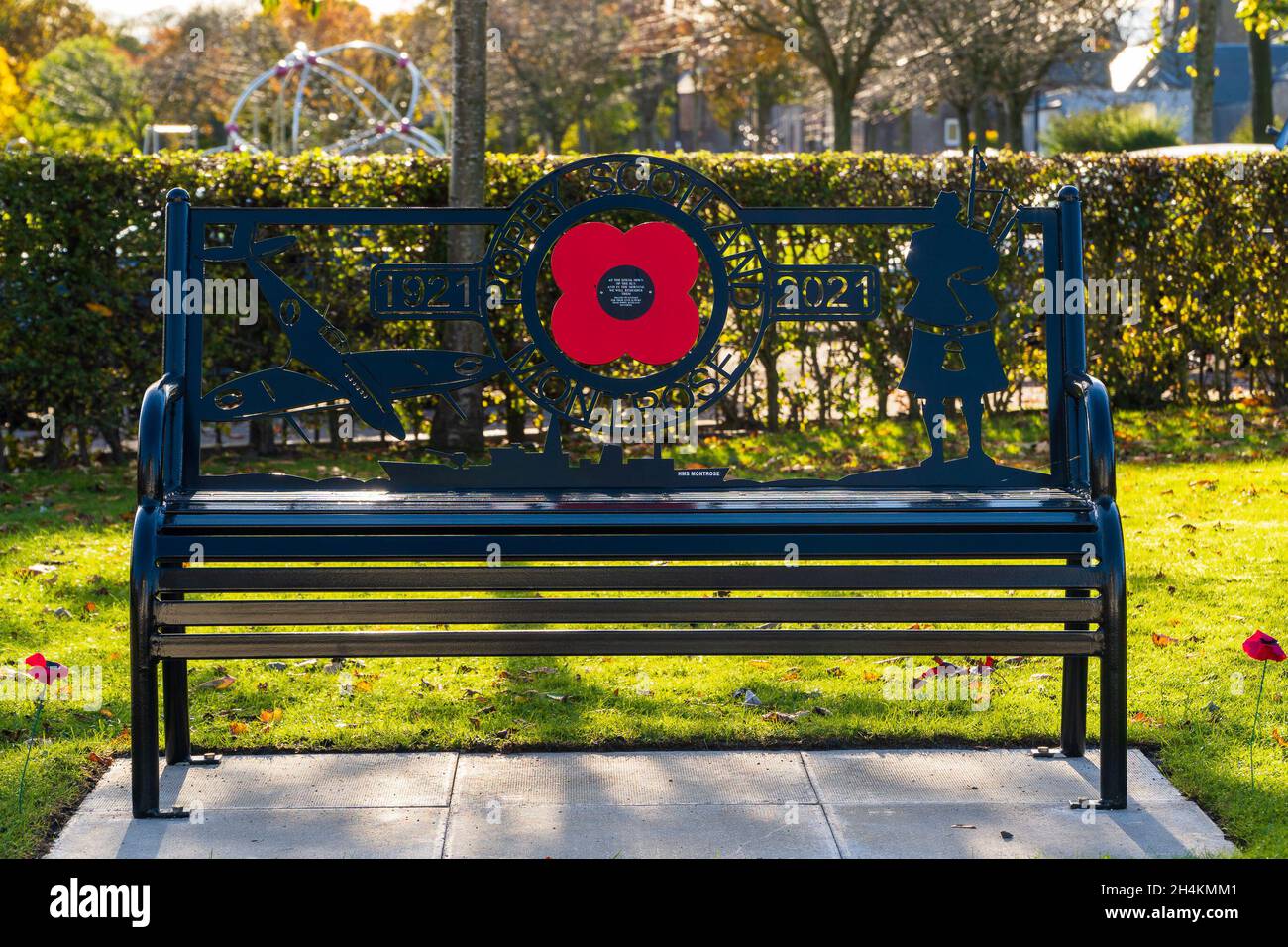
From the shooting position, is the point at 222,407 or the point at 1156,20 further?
the point at 1156,20

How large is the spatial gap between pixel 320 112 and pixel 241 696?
131 ft

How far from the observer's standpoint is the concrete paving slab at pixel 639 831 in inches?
144

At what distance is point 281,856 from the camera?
363 cm

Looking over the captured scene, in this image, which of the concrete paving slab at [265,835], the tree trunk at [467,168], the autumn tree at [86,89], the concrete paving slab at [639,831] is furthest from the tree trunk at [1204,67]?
the autumn tree at [86,89]

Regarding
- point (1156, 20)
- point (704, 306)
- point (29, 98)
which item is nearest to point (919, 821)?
point (704, 306)

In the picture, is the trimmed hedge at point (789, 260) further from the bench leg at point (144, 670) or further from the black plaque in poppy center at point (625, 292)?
the bench leg at point (144, 670)

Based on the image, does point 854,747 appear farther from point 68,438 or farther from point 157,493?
point 68,438

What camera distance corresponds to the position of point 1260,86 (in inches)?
763

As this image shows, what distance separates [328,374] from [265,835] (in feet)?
4.38

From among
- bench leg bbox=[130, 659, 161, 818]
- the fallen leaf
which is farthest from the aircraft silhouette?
the fallen leaf

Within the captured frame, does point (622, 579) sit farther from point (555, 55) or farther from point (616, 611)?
point (555, 55)

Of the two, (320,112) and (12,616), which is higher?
(320,112)

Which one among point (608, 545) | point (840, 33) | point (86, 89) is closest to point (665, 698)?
point (608, 545)

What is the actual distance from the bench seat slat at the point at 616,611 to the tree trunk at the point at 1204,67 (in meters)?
13.0
